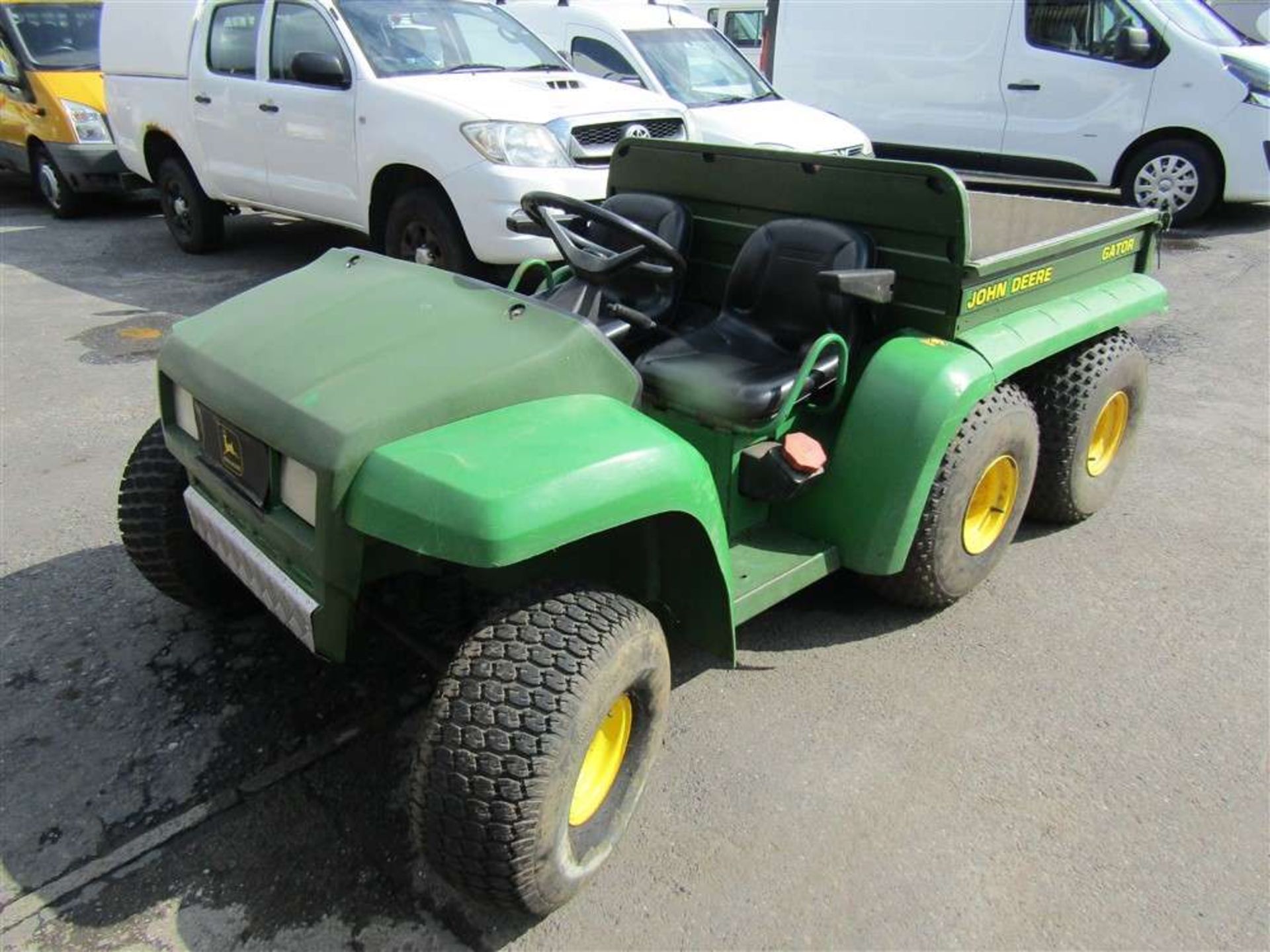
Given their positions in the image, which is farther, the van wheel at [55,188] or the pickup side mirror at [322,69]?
the van wheel at [55,188]

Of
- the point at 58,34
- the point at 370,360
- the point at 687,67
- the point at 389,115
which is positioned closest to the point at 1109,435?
the point at 370,360

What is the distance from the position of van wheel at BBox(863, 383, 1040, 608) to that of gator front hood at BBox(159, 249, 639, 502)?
3.47ft

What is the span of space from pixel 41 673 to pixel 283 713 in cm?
74

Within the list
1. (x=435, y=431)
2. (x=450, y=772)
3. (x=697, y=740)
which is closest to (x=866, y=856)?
(x=697, y=740)

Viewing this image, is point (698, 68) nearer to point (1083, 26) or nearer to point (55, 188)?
point (1083, 26)

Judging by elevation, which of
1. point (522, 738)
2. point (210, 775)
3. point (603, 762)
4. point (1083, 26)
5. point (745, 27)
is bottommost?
point (210, 775)

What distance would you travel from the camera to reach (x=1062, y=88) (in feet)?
29.3

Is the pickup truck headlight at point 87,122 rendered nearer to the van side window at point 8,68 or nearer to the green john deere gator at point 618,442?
the van side window at point 8,68

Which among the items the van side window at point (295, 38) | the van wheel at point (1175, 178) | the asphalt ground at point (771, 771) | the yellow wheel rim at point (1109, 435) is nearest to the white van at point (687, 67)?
the van side window at point (295, 38)

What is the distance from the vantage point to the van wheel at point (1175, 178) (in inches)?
338

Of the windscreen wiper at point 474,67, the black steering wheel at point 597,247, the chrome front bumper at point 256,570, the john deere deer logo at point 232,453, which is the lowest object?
the chrome front bumper at point 256,570

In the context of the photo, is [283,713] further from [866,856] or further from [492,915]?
[866,856]

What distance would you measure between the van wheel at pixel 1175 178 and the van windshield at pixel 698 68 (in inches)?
131

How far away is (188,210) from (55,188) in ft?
8.29
